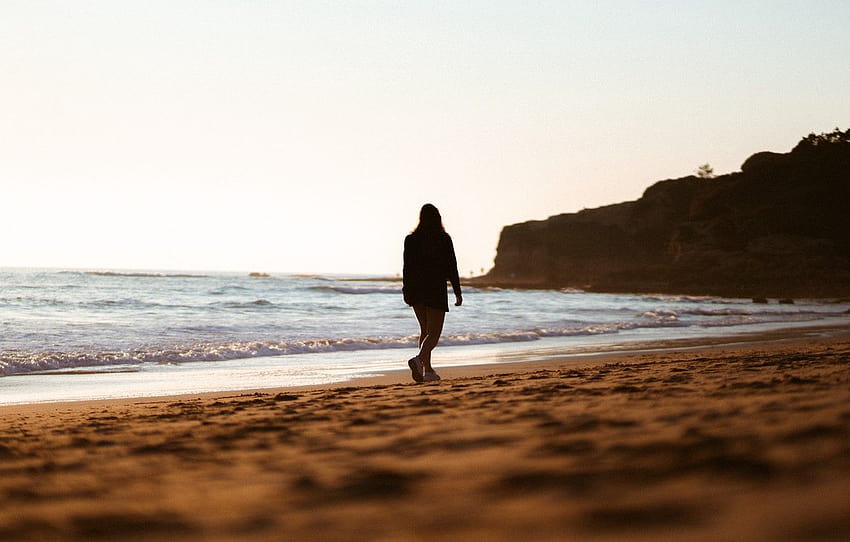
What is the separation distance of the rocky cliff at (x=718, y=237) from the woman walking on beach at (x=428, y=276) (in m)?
45.1

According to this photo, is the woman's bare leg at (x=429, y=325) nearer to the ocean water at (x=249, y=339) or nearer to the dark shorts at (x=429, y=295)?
the dark shorts at (x=429, y=295)

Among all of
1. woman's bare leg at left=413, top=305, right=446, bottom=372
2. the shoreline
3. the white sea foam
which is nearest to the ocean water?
the white sea foam

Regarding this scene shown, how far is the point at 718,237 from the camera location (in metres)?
69.1

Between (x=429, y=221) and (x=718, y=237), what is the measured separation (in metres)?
65.9

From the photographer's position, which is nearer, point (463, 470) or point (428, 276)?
point (463, 470)

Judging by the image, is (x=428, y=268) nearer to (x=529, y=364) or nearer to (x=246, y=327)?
(x=529, y=364)

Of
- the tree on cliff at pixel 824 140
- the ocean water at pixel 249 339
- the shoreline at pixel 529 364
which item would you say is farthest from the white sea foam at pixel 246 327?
the tree on cliff at pixel 824 140

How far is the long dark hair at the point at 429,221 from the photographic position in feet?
26.7

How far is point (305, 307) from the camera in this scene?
26.1 m

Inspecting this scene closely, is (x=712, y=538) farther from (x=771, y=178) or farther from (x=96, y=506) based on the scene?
(x=771, y=178)

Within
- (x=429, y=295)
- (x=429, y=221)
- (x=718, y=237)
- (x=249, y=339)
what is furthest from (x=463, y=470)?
(x=718, y=237)

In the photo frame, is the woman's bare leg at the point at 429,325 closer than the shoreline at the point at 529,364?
No

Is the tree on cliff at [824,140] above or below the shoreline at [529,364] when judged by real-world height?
above

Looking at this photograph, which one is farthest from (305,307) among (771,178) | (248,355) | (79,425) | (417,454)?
(771,178)
